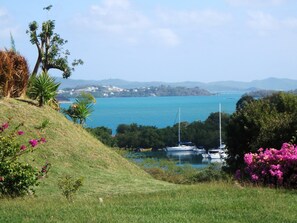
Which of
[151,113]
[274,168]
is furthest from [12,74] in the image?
[151,113]

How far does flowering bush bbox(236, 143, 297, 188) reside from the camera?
10961mm

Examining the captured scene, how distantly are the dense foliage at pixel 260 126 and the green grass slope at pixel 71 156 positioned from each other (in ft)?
16.6

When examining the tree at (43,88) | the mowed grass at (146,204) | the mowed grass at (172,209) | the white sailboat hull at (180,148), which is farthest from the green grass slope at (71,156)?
the white sailboat hull at (180,148)

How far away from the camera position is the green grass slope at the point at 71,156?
45.0ft

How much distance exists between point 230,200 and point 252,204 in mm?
508

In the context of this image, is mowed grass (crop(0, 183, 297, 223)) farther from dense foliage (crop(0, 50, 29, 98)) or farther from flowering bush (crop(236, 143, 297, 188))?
dense foliage (crop(0, 50, 29, 98))

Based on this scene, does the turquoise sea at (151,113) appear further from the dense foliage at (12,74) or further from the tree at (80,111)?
the dense foliage at (12,74)

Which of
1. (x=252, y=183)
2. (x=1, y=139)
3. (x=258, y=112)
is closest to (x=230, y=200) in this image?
(x=252, y=183)

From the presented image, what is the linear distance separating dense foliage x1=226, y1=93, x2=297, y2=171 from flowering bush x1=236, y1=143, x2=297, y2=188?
26.2ft

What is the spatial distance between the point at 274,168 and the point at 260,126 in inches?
433

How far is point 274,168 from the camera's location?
437 inches

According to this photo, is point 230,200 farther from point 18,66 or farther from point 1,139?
point 18,66

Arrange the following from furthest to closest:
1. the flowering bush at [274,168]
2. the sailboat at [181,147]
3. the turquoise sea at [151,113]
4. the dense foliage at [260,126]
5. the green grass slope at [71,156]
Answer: the turquoise sea at [151,113] < the sailboat at [181,147] < the dense foliage at [260,126] < the green grass slope at [71,156] < the flowering bush at [274,168]

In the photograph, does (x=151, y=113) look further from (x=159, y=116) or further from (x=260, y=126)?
(x=260, y=126)
